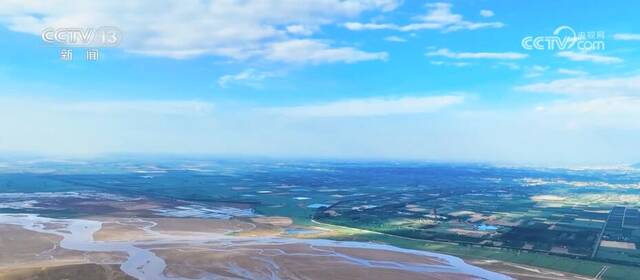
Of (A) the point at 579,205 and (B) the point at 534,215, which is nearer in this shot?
(B) the point at 534,215

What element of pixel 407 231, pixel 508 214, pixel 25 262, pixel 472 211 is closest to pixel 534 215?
pixel 508 214

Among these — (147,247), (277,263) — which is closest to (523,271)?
(277,263)

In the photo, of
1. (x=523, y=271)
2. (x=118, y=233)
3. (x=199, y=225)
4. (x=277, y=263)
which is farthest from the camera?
(x=199, y=225)

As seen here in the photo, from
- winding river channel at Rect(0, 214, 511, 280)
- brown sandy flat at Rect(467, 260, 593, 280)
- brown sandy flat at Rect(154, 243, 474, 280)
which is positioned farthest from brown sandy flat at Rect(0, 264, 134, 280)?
brown sandy flat at Rect(467, 260, 593, 280)

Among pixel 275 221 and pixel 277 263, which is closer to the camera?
pixel 277 263

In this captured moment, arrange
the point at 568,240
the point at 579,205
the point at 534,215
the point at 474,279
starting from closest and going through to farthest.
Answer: the point at 474,279 < the point at 568,240 < the point at 534,215 < the point at 579,205

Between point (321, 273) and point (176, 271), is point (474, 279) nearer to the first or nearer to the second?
point (321, 273)

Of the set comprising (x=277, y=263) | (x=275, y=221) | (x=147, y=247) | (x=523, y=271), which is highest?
(x=275, y=221)

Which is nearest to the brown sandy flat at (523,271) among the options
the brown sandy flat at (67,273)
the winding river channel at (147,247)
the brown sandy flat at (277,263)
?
the winding river channel at (147,247)

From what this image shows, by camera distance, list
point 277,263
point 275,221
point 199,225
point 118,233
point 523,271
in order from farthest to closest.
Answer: point 275,221 < point 199,225 < point 118,233 < point 277,263 < point 523,271

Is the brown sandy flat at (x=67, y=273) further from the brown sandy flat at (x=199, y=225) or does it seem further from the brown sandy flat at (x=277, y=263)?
the brown sandy flat at (x=199, y=225)

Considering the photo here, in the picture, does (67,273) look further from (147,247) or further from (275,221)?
(275,221)
